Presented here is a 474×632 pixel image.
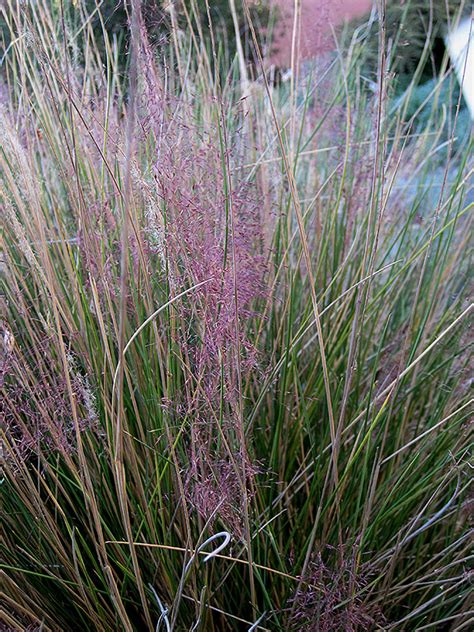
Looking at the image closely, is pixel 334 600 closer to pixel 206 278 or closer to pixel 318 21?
pixel 206 278

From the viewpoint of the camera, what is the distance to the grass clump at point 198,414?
775 millimetres

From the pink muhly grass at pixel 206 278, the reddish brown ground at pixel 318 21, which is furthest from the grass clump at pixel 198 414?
the reddish brown ground at pixel 318 21

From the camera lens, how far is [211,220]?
0.82 metres

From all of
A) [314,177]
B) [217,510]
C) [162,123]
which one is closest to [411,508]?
[217,510]

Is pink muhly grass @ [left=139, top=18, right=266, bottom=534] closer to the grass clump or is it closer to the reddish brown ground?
the grass clump

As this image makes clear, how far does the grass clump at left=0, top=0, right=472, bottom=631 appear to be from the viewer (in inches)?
30.5

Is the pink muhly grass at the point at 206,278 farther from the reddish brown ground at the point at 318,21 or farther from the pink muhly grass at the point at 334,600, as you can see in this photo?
the reddish brown ground at the point at 318,21

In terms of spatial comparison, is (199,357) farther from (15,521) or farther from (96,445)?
(15,521)

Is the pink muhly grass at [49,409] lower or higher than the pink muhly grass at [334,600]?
higher

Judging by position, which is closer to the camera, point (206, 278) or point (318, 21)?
point (206, 278)

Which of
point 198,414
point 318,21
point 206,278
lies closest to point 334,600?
point 198,414

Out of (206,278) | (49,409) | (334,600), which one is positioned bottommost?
(334,600)

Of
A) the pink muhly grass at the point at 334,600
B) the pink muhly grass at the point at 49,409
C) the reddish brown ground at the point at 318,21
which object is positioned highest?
the reddish brown ground at the point at 318,21

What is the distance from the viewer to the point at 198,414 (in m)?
0.81
